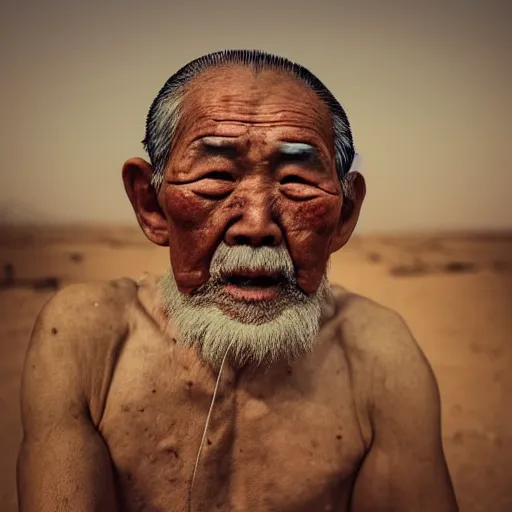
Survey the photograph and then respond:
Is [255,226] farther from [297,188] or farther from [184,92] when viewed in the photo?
[184,92]

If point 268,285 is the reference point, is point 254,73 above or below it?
above

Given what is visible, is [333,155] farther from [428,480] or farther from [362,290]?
[362,290]

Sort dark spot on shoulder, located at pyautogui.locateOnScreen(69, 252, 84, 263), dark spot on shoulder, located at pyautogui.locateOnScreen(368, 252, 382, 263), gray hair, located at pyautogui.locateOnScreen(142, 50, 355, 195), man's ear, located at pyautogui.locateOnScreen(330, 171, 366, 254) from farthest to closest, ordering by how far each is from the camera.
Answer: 1. dark spot on shoulder, located at pyautogui.locateOnScreen(368, 252, 382, 263)
2. dark spot on shoulder, located at pyautogui.locateOnScreen(69, 252, 84, 263)
3. man's ear, located at pyautogui.locateOnScreen(330, 171, 366, 254)
4. gray hair, located at pyautogui.locateOnScreen(142, 50, 355, 195)

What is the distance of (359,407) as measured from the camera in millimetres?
1771

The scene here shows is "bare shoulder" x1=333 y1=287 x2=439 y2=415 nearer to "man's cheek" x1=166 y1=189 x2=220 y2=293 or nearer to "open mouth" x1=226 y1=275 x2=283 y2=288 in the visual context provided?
"open mouth" x1=226 y1=275 x2=283 y2=288

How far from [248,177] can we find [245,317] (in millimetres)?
328

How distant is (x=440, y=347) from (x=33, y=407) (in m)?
2.80

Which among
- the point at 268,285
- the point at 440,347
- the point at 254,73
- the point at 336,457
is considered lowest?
the point at 440,347

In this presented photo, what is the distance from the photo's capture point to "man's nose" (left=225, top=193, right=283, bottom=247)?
1.52 metres

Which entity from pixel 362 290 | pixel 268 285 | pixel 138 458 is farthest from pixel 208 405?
pixel 362 290

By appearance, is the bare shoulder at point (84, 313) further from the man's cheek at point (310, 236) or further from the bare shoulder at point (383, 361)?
the bare shoulder at point (383, 361)

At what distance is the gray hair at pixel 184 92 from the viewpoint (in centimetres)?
165

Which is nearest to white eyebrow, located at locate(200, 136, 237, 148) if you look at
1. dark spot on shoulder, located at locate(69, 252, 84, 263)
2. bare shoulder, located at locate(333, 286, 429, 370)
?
bare shoulder, located at locate(333, 286, 429, 370)

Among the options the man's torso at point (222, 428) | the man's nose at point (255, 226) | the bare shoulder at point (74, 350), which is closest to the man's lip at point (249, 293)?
the man's nose at point (255, 226)
